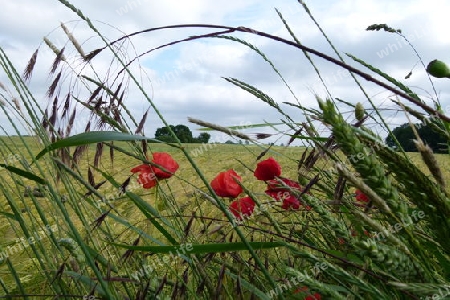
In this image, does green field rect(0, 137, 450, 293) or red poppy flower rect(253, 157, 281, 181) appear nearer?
green field rect(0, 137, 450, 293)

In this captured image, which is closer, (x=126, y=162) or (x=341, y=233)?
(x=341, y=233)

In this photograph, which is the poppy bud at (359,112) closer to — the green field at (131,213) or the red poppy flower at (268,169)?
the green field at (131,213)

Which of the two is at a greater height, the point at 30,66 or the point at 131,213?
the point at 30,66

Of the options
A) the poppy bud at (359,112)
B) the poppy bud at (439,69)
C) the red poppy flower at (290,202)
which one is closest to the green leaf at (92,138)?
the poppy bud at (359,112)

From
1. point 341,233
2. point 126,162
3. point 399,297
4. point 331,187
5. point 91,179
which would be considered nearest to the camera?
point 341,233

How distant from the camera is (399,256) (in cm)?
48

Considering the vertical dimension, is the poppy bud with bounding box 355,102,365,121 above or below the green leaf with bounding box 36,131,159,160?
below

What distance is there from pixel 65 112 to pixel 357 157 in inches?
26.8

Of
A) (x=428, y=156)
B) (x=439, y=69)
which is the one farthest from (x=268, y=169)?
(x=428, y=156)

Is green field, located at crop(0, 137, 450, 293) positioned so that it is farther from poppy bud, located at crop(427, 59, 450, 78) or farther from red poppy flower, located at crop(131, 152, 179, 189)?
poppy bud, located at crop(427, 59, 450, 78)

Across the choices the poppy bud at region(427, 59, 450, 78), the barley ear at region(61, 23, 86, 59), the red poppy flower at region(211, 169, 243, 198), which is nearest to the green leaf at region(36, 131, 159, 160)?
the poppy bud at region(427, 59, 450, 78)

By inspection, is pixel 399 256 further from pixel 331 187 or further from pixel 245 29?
pixel 331 187

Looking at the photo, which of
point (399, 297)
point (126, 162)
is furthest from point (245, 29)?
point (126, 162)

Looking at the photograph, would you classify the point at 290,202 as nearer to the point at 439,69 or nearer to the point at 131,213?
the point at 439,69
